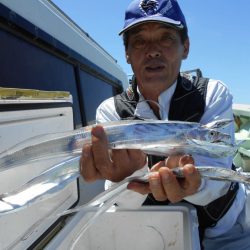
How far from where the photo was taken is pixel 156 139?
58.7 inches

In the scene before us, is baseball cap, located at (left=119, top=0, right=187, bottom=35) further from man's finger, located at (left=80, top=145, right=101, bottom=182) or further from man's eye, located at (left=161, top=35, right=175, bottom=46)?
man's finger, located at (left=80, top=145, right=101, bottom=182)

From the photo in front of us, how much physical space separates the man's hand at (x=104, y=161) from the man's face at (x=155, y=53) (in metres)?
0.48

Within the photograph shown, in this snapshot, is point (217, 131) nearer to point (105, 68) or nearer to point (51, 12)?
point (51, 12)

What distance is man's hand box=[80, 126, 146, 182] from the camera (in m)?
1.50

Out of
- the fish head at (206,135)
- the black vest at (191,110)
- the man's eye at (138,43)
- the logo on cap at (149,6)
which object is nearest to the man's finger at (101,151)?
the fish head at (206,135)

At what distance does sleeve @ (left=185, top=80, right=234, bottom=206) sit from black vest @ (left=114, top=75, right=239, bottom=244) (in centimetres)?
Answer: 4

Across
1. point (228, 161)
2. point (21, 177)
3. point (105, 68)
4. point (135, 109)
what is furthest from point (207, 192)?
point (105, 68)

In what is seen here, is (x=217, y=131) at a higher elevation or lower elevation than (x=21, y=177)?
higher

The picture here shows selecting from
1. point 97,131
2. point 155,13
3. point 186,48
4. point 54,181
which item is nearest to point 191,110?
point 186,48

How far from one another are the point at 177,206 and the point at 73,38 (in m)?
1.99

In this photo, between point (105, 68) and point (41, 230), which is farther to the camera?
point (105, 68)

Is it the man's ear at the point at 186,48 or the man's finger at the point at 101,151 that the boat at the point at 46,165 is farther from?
the man's ear at the point at 186,48

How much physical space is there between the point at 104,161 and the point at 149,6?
0.94 metres

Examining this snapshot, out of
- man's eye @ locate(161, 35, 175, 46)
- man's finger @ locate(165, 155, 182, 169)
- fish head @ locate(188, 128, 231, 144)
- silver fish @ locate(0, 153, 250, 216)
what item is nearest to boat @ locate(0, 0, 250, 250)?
silver fish @ locate(0, 153, 250, 216)
